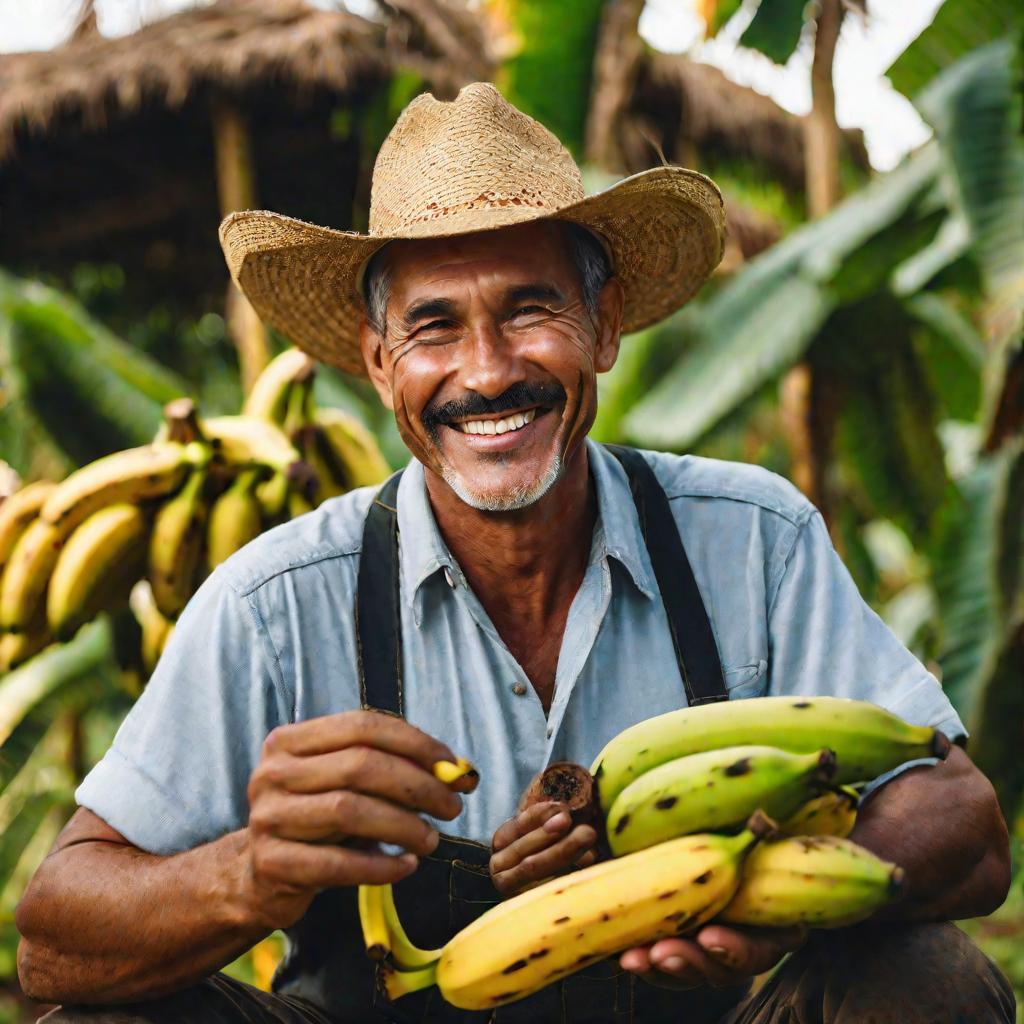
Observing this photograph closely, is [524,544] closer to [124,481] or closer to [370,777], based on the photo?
[370,777]

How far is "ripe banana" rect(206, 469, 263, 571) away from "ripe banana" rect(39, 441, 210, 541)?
0.36 feet

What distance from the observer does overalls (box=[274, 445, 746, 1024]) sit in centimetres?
222

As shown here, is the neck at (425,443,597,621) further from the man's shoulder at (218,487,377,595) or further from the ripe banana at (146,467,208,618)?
the ripe banana at (146,467,208,618)

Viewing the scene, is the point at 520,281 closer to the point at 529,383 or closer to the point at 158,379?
the point at 529,383

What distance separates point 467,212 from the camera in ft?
7.86

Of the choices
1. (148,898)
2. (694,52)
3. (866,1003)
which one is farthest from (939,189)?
(148,898)

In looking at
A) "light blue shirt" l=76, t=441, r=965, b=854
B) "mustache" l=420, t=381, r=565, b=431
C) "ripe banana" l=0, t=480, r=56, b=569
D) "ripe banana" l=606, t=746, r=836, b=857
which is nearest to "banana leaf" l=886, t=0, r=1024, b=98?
"light blue shirt" l=76, t=441, r=965, b=854

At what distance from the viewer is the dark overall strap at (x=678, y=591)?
2373 millimetres

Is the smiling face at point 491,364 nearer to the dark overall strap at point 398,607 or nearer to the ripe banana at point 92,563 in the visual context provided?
the dark overall strap at point 398,607

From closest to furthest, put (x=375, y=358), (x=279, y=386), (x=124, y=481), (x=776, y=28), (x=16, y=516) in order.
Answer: (x=375, y=358) → (x=124, y=481) → (x=16, y=516) → (x=279, y=386) → (x=776, y=28)

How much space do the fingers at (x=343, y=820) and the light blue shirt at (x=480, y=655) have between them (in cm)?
54

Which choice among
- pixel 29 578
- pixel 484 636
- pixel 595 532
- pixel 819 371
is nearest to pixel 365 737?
pixel 484 636

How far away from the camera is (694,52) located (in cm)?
805

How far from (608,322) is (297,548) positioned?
33.2 inches
